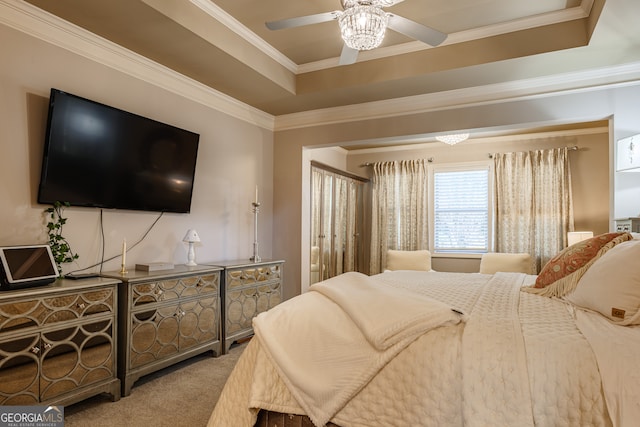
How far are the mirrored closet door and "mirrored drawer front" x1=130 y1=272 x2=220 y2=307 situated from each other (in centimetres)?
186

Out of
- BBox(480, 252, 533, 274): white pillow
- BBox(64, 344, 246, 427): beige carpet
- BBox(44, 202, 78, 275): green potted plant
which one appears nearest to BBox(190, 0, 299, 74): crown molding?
BBox(44, 202, 78, 275): green potted plant

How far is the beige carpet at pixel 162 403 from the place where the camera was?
2.22m

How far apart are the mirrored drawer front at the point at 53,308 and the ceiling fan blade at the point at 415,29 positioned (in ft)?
8.14

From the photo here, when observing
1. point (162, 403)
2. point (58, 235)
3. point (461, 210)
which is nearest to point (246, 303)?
point (162, 403)

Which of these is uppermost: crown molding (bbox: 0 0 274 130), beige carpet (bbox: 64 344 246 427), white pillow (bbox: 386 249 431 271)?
crown molding (bbox: 0 0 274 130)

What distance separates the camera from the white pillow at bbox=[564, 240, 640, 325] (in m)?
1.50

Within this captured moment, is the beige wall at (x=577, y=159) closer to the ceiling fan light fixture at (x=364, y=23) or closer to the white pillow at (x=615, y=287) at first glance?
the white pillow at (x=615, y=287)

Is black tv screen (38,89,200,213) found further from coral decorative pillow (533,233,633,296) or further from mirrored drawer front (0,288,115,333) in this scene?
coral decorative pillow (533,233,633,296)

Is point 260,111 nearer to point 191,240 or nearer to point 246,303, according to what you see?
point 191,240

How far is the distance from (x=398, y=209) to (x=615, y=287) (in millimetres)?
4739

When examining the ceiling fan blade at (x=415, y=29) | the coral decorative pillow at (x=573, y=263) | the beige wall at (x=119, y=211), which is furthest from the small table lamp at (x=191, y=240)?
the coral decorative pillow at (x=573, y=263)

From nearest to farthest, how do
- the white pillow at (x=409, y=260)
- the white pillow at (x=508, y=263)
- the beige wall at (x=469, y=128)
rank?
the beige wall at (x=469, y=128)
the white pillow at (x=508, y=263)
the white pillow at (x=409, y=260)

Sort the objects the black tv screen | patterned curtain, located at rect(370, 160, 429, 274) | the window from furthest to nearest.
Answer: patterned curtain, located at rect(370, 160, 429, 274) → the window → the black tv screen

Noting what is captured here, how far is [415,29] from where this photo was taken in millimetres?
2287
